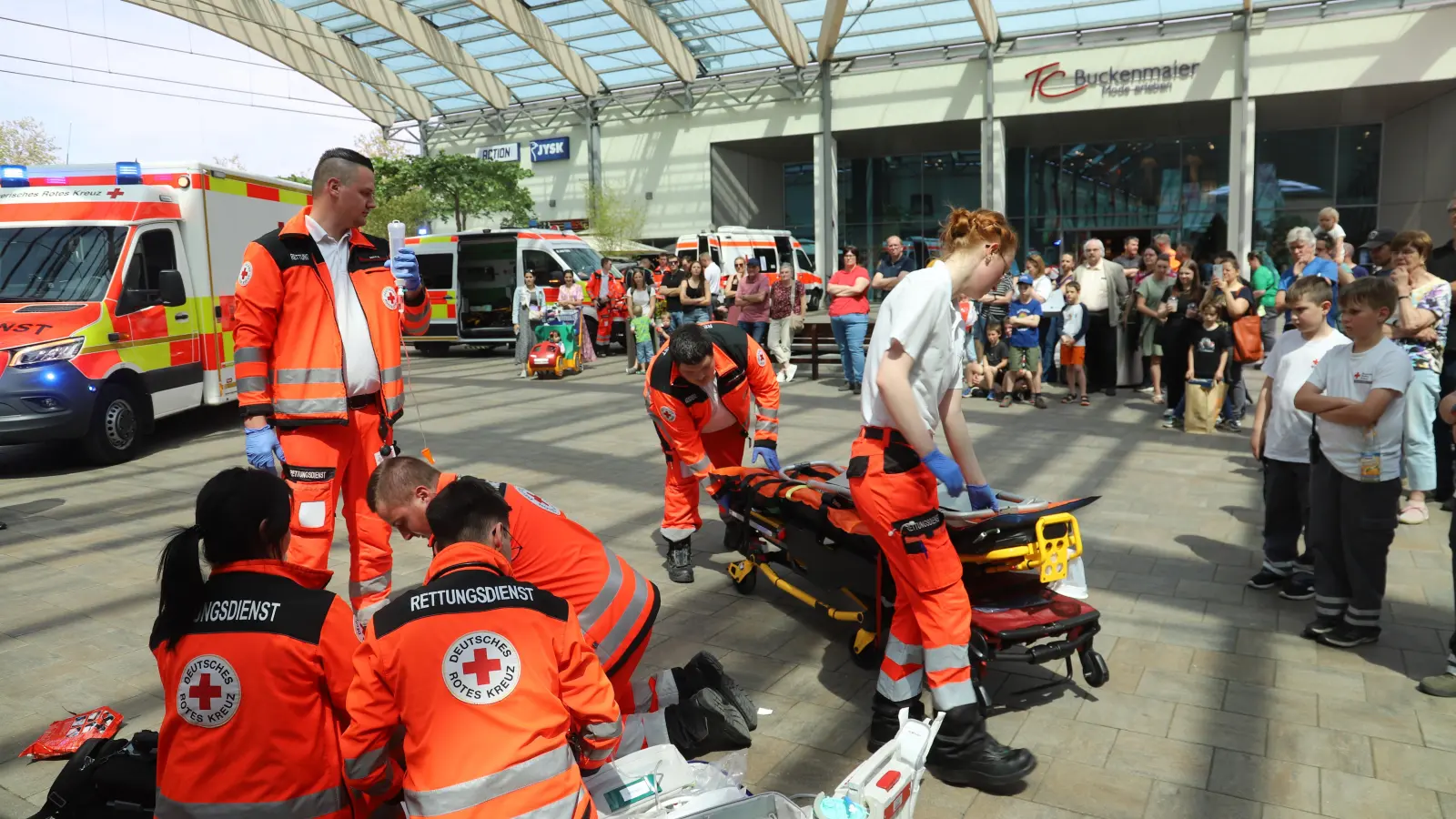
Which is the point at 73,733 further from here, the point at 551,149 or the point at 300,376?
the point at 551,149

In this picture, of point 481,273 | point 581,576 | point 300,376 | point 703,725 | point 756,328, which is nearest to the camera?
point 581,576

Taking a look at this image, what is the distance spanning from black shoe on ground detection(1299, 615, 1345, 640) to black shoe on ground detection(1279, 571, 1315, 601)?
0.51m

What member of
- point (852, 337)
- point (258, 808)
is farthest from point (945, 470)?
point (852, 337)

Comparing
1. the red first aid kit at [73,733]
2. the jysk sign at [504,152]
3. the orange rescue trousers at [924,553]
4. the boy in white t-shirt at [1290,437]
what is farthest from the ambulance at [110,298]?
the jysk sign at [504,152]

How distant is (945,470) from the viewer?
10.2ft

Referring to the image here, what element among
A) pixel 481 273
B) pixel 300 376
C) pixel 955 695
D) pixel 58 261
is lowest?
pixel 955 695

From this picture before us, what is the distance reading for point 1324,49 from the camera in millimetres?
22375

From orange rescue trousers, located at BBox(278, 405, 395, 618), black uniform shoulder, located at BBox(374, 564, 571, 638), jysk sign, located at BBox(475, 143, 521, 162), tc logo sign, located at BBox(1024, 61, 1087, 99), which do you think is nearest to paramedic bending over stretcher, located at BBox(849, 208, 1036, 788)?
black uniform shoulder, located at BBox(374, 564, 571, 638)

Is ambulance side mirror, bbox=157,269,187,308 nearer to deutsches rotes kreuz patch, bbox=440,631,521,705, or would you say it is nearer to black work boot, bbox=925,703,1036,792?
deutsches rotes kreuz patch, bbox=440,631,521,705

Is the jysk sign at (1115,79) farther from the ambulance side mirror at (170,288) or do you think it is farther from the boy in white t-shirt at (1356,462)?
the boy in white t-shirt at (1356,462)

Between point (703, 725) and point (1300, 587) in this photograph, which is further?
point (1300, 587)

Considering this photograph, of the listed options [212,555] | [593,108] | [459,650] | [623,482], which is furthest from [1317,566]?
[593,108]

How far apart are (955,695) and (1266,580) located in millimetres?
2715

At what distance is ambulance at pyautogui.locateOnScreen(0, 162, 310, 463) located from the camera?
27.2 ft
